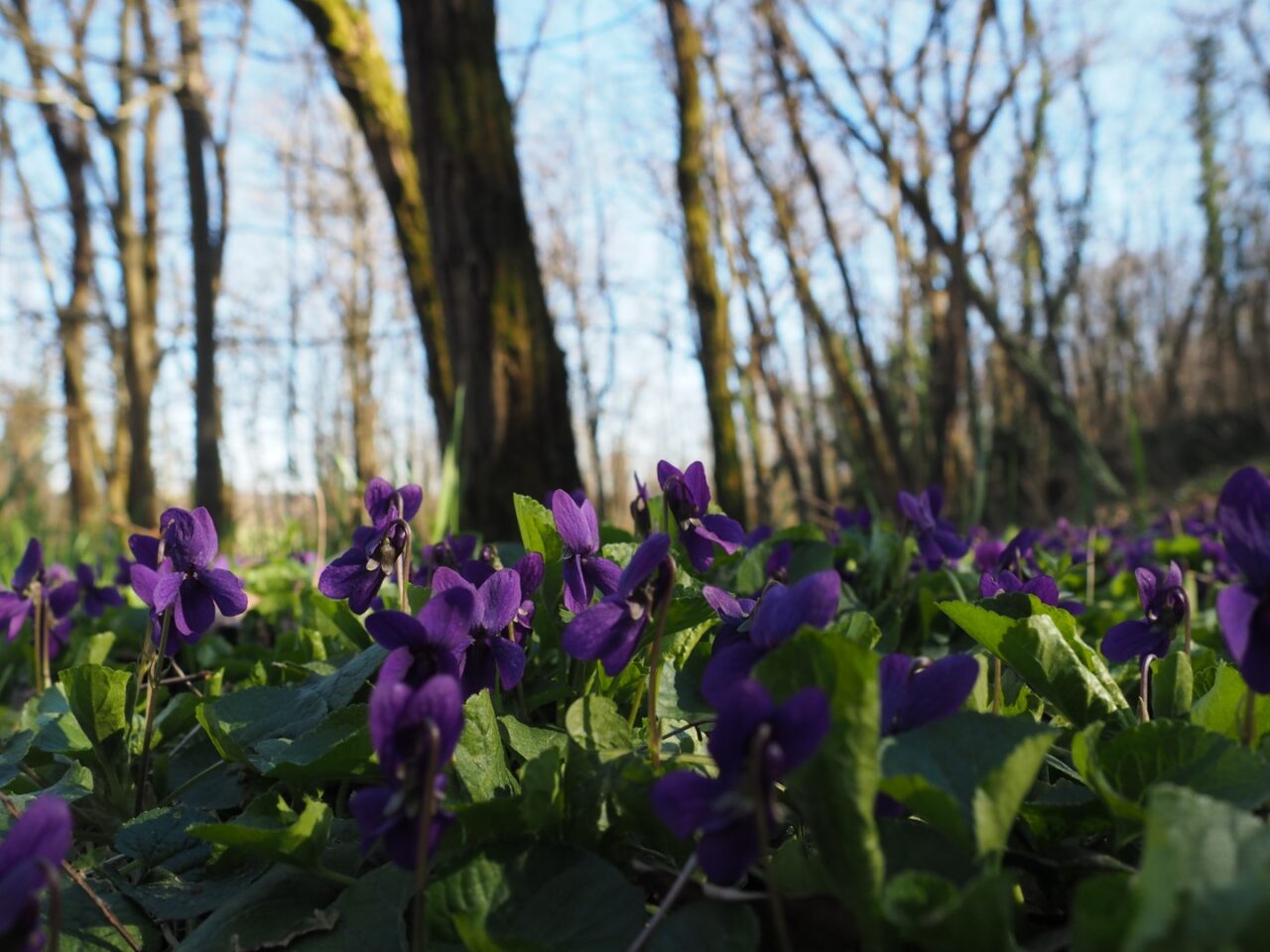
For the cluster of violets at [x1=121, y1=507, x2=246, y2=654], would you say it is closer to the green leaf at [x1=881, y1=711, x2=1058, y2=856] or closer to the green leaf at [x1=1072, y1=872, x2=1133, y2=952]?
the green leaf at [x1=881, y1=711, x2=1058, y2=856]

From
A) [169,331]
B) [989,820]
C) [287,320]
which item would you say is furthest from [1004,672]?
[287,320]

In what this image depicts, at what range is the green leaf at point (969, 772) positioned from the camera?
624 millimetres

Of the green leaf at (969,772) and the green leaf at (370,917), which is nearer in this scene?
the green leaf at (969,772)

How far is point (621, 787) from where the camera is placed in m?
0.78

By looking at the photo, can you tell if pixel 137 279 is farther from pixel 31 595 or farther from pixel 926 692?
pixel 926 692

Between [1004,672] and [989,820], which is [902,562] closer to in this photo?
[1004,672]

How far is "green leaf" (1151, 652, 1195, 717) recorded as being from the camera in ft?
3.09

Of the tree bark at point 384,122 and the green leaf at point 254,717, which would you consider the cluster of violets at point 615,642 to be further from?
the tree bark at point 384,122

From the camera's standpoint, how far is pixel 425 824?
0.64 meters

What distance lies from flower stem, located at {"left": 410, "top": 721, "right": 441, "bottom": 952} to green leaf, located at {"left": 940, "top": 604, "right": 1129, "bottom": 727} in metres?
0.53

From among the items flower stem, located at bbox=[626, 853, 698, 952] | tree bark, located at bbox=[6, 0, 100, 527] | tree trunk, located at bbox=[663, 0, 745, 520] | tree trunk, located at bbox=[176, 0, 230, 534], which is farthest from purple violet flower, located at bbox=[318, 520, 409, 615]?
tree bark, located at bbox=[6, 0, 100, 527]

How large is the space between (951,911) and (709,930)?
0.70 ft

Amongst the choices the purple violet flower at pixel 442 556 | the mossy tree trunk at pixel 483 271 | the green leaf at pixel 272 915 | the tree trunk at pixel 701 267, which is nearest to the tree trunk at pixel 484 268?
the mossy tree trunk at pixel 483 271

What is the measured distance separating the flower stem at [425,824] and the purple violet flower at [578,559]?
1.23 ft
